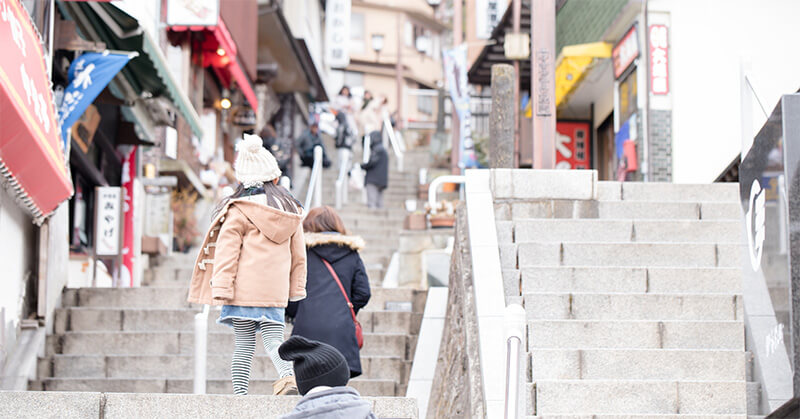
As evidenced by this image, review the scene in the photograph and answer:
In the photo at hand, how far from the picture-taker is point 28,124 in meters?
7.98

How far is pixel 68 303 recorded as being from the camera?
10758mm

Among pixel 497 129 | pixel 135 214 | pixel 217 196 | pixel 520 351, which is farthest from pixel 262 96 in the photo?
pixel 520 351

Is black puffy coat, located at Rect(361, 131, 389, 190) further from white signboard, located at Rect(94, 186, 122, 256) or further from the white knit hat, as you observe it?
the white knit hat

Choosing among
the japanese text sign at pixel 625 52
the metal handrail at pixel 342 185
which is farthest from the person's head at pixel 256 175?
the metal handrail at pixel 342 185

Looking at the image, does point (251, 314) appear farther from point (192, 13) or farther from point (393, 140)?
point (393, 140)

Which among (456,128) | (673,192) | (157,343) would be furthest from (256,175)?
(456,128)

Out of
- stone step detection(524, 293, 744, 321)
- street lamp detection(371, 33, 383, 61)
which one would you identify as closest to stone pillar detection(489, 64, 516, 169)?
stone step detection(524, 293, 744, 321)

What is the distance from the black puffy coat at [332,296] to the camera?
7602 mm

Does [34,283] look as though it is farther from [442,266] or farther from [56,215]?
[442,266]

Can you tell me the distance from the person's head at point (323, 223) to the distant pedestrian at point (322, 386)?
3626mm

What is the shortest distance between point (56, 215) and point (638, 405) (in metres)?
6.09

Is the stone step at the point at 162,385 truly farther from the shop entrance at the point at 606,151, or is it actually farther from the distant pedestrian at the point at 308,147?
the shop entrance at the point at 606,151

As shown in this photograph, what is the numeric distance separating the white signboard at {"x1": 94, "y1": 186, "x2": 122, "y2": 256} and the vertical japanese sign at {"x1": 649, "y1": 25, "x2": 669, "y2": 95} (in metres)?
7.29

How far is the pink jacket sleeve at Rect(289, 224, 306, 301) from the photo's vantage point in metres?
7.22
